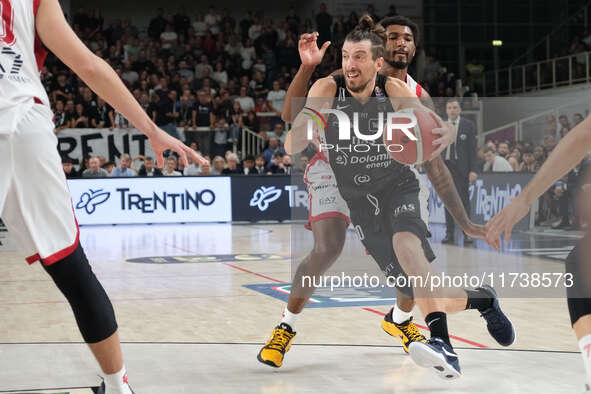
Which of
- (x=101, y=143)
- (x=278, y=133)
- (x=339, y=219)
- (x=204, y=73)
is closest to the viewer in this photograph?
(x=339, y=219)

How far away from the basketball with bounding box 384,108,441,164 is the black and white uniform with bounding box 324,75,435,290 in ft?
0.18

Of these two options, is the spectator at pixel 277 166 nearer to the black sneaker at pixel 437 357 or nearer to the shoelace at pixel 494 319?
the shoelace at pixel 494 319

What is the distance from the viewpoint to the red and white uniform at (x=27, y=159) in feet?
8.27

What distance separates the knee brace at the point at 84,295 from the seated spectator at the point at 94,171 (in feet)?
42.9

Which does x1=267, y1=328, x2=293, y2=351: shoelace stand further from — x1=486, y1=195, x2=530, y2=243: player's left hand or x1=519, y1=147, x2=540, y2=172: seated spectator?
x1=519, y1=147, x2=540, y2=172: seated spectator

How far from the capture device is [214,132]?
18.3 metres

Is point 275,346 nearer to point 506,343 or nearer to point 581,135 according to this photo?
point 506,343

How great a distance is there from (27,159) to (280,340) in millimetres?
2170

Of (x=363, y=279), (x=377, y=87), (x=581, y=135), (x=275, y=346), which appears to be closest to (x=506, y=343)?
(x=275, y=346)

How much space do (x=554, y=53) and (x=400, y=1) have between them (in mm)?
4912

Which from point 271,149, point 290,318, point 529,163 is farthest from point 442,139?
point 271,149

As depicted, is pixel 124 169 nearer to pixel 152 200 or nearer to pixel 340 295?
pixel 152 200

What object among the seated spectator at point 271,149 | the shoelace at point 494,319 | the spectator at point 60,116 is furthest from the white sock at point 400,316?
the spectator at point 60,116

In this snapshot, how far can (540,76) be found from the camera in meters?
22.0
